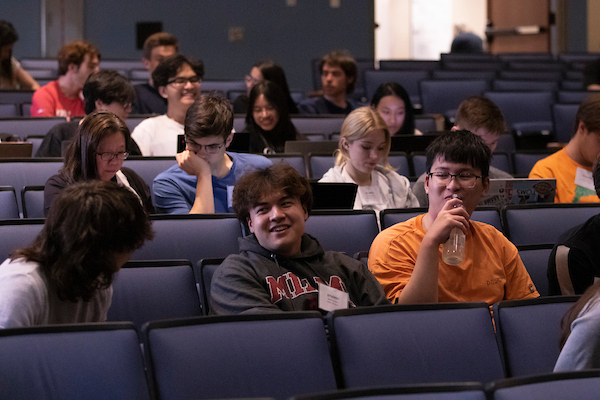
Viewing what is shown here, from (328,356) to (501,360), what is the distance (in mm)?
468

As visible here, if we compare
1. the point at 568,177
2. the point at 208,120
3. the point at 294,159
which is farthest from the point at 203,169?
the point at 568,177

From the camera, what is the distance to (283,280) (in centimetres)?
200

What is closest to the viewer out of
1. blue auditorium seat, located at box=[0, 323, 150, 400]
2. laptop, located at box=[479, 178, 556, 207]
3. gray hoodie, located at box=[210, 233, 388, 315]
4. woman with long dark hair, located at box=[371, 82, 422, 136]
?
blue auditorium seat, located at box=[0, 323, 150, 400]

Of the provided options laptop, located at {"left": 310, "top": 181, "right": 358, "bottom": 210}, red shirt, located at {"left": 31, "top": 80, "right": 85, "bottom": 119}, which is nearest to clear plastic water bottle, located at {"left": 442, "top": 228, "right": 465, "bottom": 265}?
laptop, located at {"left": 310, "top": 181, "right": 358, "bottom": 210}

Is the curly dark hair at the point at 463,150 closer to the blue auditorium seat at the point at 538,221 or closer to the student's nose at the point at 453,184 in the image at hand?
the student's nose at the point at 453,184

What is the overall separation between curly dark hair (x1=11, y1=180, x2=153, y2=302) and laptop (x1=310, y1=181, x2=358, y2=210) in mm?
1338

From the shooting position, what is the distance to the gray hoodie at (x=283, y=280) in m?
1.91

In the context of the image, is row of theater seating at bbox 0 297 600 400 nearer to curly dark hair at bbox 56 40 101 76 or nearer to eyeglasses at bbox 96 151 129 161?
eyeglasses at bbox 96 151 129 161

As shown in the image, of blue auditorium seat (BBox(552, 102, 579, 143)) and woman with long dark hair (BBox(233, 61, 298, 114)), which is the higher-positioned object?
woman with long dark hair (BBox(233, 61, 298, 114))

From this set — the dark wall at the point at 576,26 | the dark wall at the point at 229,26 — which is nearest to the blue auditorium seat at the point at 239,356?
the dark wall at the point at 229,26

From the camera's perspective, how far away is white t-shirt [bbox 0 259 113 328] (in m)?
1.54

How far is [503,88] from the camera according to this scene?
723 cm

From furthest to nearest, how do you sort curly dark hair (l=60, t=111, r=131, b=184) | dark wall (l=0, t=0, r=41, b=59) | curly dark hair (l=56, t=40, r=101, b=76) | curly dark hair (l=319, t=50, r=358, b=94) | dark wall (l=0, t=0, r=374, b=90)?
dark wall (l=0, t=0, r=374, b=90)
dark wall (l=0, t=0, r=41, b=59)
curly dark hair (l=319, t=50, r=358, b=94)
curly dark hair (l=56, t=40, r=101, b=76)
curly dark hair (l=60, t=111, r=131, b=184)

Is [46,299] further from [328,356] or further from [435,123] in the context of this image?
[435,123]
